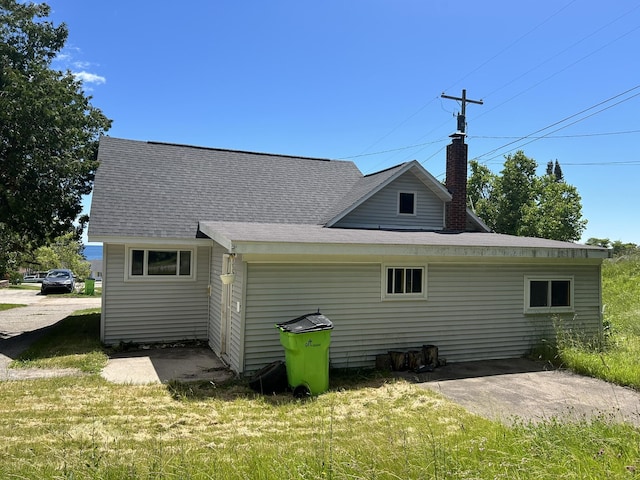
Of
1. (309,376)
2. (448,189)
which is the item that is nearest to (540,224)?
(448,189)

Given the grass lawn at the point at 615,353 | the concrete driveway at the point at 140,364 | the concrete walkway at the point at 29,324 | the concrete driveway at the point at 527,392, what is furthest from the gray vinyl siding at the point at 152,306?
the grass lawn at the point at 615,353

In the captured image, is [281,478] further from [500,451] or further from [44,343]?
[44,343]

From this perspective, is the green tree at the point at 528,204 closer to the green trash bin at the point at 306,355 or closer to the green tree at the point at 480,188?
the green tree at the point at 480,188

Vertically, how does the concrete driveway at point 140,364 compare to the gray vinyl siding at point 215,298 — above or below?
below

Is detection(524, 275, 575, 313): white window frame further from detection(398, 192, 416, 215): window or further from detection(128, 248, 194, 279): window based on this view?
detection(128, 248, 194, 279): window

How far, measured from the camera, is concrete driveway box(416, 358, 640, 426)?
6281 mm

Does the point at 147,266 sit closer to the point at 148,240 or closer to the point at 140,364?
the point at 148,240

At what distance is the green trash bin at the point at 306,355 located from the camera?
7059mm

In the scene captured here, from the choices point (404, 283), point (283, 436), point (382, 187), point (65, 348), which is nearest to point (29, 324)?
point (65, 348)

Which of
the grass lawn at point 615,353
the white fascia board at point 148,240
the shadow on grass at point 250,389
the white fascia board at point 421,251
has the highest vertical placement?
the white fascia board at point 148,240

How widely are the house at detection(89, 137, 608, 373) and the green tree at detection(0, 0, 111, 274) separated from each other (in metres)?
1.19

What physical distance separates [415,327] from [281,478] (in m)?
6.29

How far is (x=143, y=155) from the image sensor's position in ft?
47.1

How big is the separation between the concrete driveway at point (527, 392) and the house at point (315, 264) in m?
0.84
